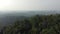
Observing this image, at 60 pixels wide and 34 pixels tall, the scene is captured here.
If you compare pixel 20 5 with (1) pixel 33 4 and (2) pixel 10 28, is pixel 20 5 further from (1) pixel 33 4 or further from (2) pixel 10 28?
(2) pixel 10 28

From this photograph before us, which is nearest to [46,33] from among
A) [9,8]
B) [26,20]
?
[26,20]

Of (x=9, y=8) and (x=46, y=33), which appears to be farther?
(x=9, y=8)

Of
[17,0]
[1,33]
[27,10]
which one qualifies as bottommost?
[1,33]

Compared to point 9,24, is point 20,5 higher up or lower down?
higher up

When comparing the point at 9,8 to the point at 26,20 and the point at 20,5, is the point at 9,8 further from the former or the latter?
the point at 26,20

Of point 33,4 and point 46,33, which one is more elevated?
point 33,4

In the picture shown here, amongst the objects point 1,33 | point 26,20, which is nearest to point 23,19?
point 26,20
